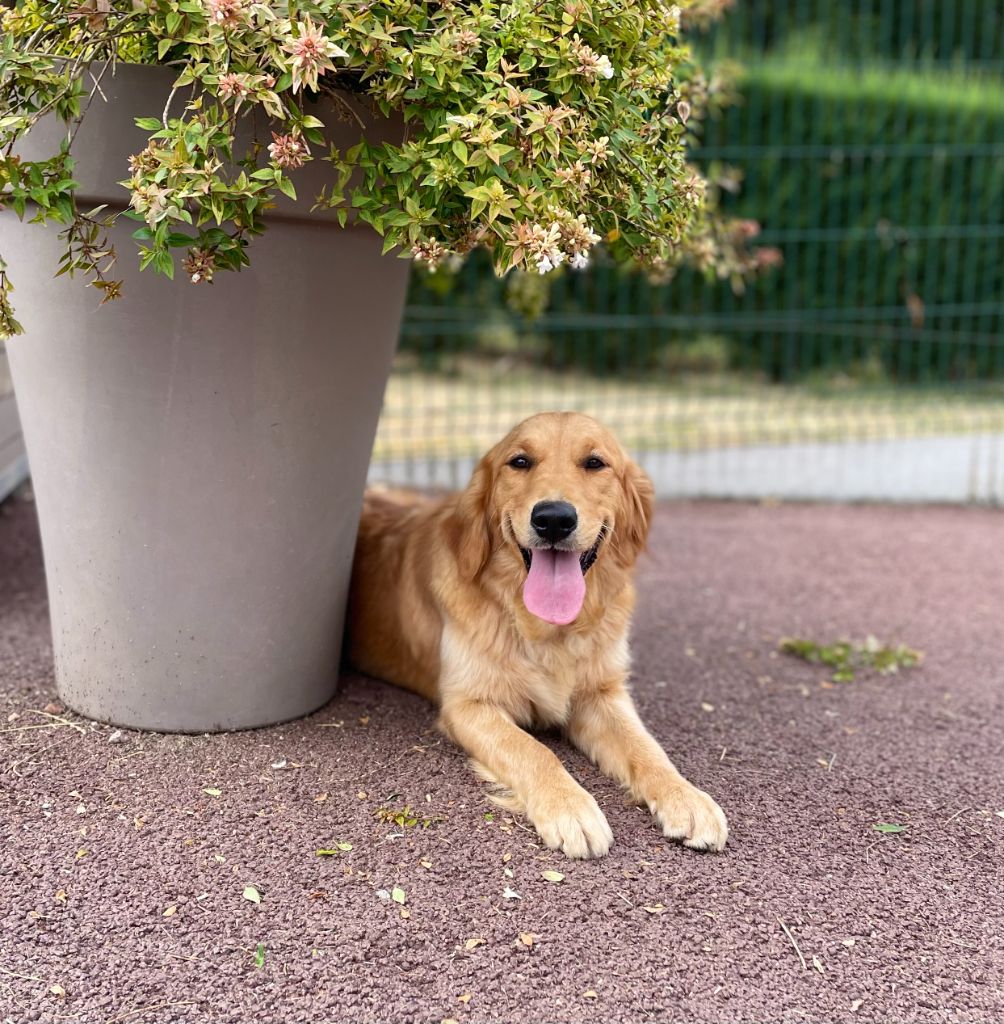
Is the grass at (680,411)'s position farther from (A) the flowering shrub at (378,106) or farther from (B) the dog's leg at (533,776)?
(A) the flowering shrub at (378,106)

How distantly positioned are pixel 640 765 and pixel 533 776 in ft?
0.98

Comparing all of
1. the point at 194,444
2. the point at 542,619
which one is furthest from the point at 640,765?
the point at 194,444

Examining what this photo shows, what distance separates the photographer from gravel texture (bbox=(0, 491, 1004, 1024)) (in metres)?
2.03

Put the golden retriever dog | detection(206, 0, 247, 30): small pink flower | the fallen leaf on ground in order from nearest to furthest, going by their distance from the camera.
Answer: detection(206, 0, 247, 30): small pink flower < the fallen leaf on ground < the golden retriever dog

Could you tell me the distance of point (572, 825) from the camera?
2467mm

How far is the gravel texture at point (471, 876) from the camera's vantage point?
203cm

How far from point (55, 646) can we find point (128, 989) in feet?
4.22

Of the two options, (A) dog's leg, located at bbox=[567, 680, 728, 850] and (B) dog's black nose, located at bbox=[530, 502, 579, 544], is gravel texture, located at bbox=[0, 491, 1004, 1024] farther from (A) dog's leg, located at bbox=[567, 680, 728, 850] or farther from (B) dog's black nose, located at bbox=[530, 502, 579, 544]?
(B) dog's black nose, located at bbox=[530, 502, 579, 544]

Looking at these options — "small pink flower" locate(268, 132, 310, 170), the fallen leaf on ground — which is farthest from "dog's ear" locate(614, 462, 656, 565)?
"small pink flower" locate(268, 132, 310, 170)

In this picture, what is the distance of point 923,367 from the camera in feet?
23.5

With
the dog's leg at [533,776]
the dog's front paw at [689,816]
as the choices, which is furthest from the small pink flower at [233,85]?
the dog's front paw at [689,816]

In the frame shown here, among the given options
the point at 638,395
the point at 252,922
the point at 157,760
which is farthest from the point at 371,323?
the point at 638,395

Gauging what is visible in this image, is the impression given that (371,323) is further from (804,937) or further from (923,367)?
(923,367)

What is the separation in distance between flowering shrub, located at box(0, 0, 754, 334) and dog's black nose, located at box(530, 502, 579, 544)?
2.37 ft
